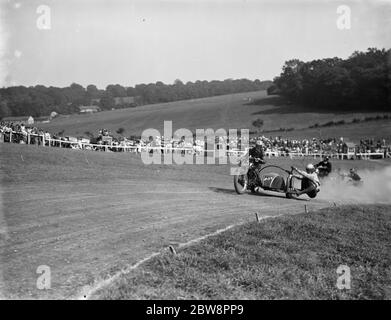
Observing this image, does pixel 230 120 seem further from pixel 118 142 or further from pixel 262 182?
pixel 262 182

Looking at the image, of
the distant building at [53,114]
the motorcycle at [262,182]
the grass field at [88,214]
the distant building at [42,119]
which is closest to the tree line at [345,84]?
the distant building at [53,114]

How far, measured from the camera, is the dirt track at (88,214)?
6.59m

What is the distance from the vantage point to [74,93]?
366 feet

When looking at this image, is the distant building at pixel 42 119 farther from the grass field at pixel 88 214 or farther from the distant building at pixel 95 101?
the grass field at pixel 88 214

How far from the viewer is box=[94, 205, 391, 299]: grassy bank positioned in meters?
6.13

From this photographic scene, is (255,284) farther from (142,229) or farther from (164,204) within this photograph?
(164,204)

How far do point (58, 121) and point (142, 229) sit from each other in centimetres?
7724

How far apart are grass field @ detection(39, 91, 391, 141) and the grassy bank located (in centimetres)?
4270

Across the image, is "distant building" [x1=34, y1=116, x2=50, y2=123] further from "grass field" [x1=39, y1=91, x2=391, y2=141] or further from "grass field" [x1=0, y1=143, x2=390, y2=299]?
"grass field" [x1=0, y1=143, x2=390, y2=299]

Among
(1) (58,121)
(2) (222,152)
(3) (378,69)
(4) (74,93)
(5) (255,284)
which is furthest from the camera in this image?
(4) (74,93)

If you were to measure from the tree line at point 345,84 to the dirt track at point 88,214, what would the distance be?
51.0 meters

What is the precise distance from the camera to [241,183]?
15156 mm

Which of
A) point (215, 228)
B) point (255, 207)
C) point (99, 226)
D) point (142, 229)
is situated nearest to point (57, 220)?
point (99, 226)

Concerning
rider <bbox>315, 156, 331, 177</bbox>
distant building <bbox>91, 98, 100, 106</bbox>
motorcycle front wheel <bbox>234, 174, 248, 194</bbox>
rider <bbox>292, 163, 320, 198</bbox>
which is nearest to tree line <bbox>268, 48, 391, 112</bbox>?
distant building <bbox>91, 98, 100, 106</bbox>
